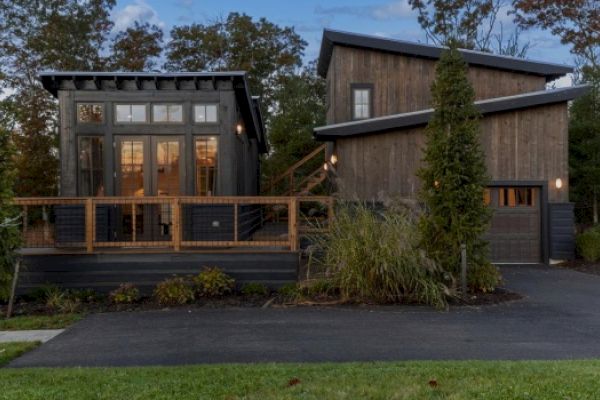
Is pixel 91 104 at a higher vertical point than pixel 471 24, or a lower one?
lower

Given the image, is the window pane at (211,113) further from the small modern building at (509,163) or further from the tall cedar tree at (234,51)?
the tall cedar tree at (234,51)

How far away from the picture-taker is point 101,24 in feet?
88.9

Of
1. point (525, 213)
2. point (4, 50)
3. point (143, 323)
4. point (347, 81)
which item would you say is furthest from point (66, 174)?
point (4, 50)

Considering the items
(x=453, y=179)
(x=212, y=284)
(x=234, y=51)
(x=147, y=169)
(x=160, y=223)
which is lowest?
(x=212, y=284)

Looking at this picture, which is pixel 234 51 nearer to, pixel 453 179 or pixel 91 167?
pixel 91 167

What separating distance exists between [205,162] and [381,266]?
17.3 ft

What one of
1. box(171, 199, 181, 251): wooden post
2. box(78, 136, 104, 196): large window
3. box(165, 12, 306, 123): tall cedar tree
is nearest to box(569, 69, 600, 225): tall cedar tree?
box(171, 199, 181, 251): wooden post

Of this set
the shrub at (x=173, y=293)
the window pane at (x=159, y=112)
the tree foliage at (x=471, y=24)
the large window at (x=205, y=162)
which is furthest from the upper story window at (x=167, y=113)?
the tree foliage at (x=471, y=24)

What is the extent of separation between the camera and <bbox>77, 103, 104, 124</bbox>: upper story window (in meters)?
11.9

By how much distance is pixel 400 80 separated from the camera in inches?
639

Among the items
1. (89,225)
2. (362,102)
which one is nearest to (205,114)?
(89,225)

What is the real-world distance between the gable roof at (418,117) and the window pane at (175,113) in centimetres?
352

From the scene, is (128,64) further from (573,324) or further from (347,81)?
(573,324)

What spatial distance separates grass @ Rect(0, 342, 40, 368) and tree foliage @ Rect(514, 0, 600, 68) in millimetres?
22101
